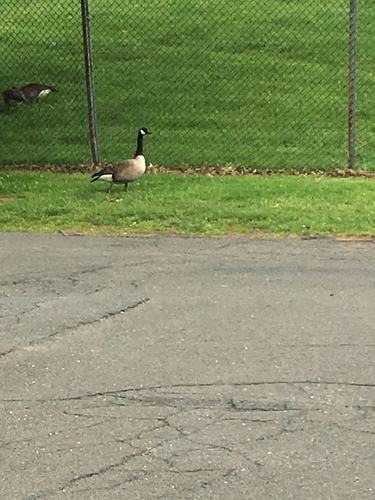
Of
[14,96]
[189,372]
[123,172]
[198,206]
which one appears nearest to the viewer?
[189,372]

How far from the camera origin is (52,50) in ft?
54.3

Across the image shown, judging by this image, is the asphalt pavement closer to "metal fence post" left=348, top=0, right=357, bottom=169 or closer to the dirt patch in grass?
the dirt patch in grass

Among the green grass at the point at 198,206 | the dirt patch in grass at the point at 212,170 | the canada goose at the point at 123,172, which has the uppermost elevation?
the canada goose at the point at 123,172

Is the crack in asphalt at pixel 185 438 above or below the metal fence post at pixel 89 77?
below

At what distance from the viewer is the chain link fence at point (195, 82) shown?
12.2 metres

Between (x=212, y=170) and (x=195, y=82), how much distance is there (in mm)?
4143

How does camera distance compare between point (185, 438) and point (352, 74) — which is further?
point (352, 74)

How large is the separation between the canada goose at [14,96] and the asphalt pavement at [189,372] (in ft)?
23.5

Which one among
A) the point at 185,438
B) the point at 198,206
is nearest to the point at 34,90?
the point at 198,206

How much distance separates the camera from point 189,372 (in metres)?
4.96

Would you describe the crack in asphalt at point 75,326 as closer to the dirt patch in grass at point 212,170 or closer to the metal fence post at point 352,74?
the dirt patch in grass at point 212,170

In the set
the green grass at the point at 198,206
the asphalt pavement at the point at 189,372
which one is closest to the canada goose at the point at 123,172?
the green grass at the point at 198,206

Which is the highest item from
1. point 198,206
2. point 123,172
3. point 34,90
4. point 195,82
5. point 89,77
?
point 89,77

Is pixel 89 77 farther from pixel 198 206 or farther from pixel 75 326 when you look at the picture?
pixel 75 326
